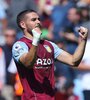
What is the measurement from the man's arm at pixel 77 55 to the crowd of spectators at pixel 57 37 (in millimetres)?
1588

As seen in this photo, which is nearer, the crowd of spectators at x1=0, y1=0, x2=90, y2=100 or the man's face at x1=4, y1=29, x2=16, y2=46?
the crowd of spectators at x1=0, y1=0, x2=90, y2=100

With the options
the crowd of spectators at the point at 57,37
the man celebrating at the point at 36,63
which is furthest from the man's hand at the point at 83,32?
the crowd of spectators at the point at 57,37

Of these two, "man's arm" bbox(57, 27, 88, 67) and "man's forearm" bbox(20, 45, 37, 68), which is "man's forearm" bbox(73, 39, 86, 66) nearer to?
"man's arm" bbox(57, 27, 88, 67)

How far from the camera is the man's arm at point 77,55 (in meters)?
6.51

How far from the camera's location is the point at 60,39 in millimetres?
11180

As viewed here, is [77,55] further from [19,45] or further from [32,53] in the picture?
[32,53]

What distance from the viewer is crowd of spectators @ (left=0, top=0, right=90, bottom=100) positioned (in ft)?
33.3

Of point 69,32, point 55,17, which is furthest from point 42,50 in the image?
point 55,17

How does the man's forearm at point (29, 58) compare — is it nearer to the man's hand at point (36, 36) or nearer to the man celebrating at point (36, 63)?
the man's hand at point (36, 36)

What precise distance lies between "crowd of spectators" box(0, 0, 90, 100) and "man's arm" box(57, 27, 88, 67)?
62.5 inches

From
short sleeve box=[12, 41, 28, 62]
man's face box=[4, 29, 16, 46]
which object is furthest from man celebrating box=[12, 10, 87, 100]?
man's face box=[4, 29, 16, 46]

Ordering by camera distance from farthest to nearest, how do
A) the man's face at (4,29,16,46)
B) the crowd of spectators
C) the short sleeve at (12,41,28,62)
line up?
the man's face at (4,29,16,46) → the crowd of spectators → the short sleeve at (12,41,28,62)

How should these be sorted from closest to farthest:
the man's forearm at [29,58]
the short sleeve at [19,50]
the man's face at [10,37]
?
1. the man's forearm at [29,58]
2. the short sleeve at [19,50]
3. the man's face at [10,37]

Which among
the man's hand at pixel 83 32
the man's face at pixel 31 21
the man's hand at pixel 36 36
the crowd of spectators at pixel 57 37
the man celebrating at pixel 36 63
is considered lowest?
the crowd of spectators at pixel 57 37
